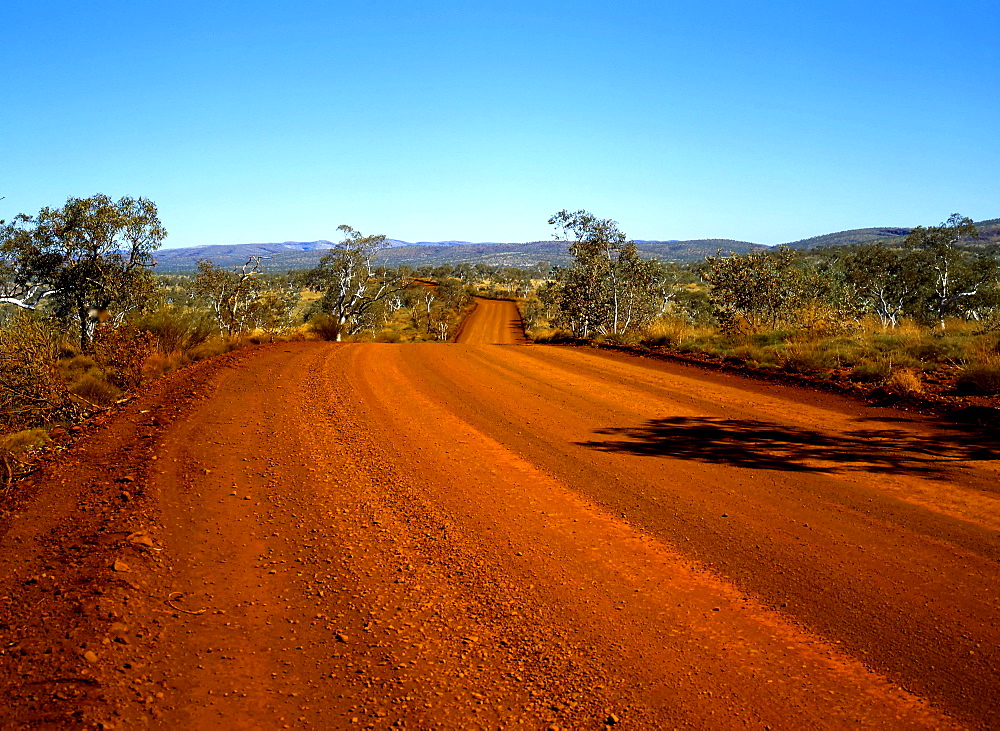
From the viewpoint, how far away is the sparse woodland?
9305 mm

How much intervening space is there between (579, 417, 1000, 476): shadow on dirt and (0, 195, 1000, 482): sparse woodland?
8.27ft

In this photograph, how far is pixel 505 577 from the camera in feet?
12.6

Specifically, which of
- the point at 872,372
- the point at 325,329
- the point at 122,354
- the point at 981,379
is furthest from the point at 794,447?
the point at 325,329

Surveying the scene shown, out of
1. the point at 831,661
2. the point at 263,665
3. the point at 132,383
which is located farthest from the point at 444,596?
the point at 132,383

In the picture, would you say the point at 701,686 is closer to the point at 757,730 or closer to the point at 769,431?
the point at 757,730

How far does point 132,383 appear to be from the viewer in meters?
10.5

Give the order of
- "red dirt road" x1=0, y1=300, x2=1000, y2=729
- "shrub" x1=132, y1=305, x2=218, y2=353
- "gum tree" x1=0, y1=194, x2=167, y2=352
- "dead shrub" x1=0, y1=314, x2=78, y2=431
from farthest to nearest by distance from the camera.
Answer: "gum tree" x1=0, y1=194, x2=167, y2=352
"shrub" x1=132, y1=305, x2=218, y2=353
"dead shrub" x1=0, y1=314, x2=78, y2=431
"red dirt road" x1=0, y1=300, x2=1000, y2=729

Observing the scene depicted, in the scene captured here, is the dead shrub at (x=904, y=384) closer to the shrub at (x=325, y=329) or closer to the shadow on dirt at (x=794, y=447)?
the shadow on dirt at (x=794, y=447)

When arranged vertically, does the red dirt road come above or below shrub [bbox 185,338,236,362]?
below

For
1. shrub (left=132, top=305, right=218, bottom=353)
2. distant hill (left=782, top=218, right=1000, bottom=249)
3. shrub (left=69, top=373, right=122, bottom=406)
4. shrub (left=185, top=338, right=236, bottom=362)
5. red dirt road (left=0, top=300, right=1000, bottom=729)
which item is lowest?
red dirt road (left=0, top=300, right=1000, bottom=729)

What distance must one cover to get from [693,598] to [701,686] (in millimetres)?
835

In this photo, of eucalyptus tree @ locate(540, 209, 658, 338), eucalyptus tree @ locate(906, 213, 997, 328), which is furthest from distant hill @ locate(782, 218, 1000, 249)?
eucalyptus tree @ locate(540, 209, 658, 338)

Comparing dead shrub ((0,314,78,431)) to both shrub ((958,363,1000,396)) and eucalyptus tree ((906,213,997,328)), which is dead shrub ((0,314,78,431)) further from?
eucalyptus tree ((906,213,997,328))

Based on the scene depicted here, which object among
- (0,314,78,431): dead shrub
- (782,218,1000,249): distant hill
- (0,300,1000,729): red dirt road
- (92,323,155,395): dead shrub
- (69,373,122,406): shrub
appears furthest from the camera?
(782,218,1000,249): distant hill
